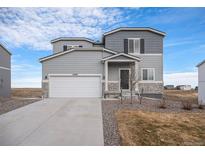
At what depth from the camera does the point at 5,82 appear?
23.7 m

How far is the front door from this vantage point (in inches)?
797

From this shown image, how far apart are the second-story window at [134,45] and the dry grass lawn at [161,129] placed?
1144cm

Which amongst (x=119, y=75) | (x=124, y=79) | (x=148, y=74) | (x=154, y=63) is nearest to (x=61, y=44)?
(x=119, y=75)

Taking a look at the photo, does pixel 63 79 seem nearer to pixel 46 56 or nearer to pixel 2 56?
pixel 46 56

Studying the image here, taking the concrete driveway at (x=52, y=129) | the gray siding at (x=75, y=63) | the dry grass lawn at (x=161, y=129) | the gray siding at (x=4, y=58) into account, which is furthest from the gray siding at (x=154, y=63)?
the gray siding at (x=4, y=58)

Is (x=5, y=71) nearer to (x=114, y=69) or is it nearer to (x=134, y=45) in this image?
(x=114, y=69)

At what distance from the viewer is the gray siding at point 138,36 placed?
840 inches

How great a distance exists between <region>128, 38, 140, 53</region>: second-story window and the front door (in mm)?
2409

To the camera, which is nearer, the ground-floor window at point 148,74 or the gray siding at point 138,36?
the ground-floor window at point 148,74

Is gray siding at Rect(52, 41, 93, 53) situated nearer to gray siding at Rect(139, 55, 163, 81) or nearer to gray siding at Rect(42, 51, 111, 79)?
gray siding at Rect(42, 51, 111, 79)

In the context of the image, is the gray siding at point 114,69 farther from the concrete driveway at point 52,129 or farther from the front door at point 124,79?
the concrete driveway at point 52,129

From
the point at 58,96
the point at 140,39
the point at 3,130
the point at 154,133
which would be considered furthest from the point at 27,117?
the point at 140,39
